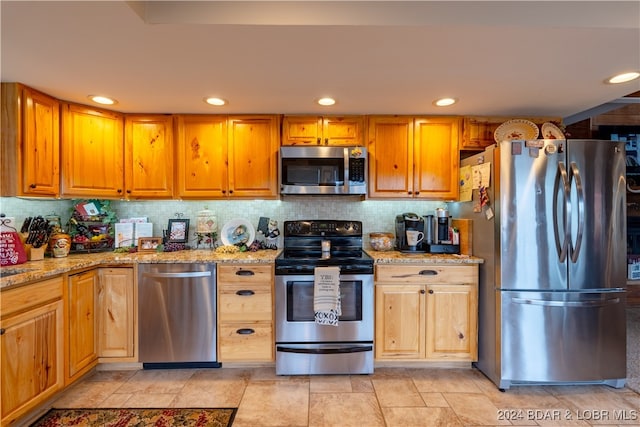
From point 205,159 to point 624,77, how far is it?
3172 mm

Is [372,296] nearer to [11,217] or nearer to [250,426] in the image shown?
[250,426]

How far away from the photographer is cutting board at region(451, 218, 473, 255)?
2600 millimetres

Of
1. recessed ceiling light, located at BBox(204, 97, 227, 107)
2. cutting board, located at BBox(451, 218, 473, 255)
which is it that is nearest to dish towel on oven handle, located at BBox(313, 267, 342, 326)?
cutting board, located at BBox(451, 218, 473, 255)

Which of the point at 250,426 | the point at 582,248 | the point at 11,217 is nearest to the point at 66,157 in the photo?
the point at 11,217

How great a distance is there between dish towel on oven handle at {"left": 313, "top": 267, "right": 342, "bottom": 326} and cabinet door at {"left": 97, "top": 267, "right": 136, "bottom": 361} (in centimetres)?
144

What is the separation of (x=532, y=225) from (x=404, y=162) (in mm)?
1128

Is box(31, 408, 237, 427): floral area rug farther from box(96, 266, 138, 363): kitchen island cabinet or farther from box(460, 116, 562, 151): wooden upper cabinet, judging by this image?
box(460, 116, 562, 151): wooden upper cabinet

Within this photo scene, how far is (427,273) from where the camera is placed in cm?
247

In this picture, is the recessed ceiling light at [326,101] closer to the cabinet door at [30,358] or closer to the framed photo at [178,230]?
the framed photo at [178,230]

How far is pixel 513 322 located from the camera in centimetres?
222

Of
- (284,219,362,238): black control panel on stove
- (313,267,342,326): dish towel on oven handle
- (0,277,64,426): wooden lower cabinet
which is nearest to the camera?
(0,277,64,426): wooden lower cabinet

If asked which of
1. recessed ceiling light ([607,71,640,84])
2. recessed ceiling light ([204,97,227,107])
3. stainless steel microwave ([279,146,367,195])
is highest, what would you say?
recessed ceiling light ([204,97,227,107])

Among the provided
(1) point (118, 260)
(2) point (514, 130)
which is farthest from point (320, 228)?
(2) point (514, 130)

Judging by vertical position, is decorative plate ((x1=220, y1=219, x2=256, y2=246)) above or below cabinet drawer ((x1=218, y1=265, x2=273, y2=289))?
above
